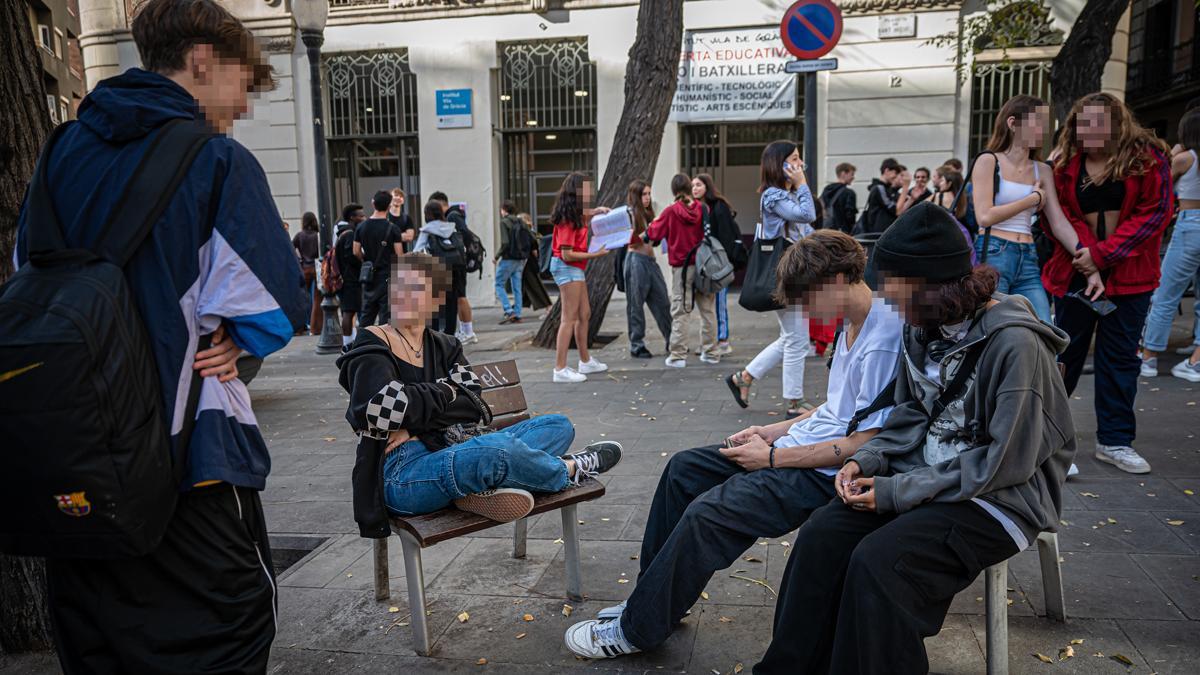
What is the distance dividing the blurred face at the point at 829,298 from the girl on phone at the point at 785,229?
2.99 meters

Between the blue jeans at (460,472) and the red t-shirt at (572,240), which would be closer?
the blue jeans at (460,472)

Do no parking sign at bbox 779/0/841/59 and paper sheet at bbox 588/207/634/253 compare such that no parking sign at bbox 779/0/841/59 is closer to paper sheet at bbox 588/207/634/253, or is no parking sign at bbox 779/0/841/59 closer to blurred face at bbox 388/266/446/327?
paper sheet at bbox 588/207/634/253

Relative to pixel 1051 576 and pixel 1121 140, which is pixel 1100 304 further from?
pixel 1051 576

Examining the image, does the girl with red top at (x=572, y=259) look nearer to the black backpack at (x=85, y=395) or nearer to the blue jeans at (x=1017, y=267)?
the blue jeans at (x=1017, y=267)

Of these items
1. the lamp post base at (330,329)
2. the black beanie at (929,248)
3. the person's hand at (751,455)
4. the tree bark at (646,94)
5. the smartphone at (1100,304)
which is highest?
the tree bark at (646,94)

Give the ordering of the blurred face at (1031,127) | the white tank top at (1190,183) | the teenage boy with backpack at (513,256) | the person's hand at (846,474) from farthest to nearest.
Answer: the teenage boy with backpack at (513,256), the white tank top at (1190,183), the blurred face at (1031,127), the person's hand at (846,474)

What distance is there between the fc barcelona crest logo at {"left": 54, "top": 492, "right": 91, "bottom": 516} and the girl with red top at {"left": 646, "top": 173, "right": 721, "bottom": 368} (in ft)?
23.2

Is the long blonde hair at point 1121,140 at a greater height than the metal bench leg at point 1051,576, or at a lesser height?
greater

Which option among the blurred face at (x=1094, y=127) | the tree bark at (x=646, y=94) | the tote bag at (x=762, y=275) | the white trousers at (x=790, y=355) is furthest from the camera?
the tree bark at (x=646, y=94)

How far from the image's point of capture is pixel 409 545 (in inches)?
118

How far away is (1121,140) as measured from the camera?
4258mm

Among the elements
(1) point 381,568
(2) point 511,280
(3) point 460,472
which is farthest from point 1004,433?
(2) point 511,280

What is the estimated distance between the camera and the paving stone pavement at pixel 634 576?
115 inches

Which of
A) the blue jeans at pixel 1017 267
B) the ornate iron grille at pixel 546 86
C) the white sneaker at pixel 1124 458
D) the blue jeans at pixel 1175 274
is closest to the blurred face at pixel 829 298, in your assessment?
the blue jeans at pixel 1017 267
